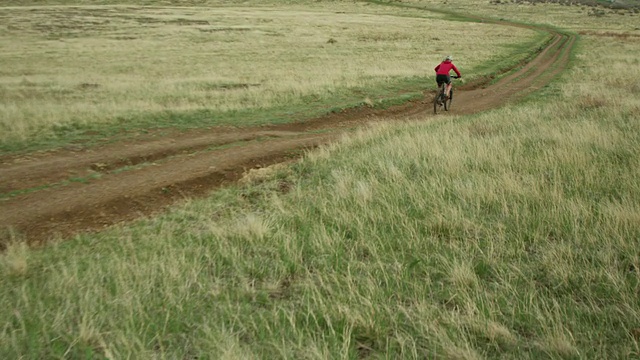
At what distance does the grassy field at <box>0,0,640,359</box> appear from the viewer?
2.81 metres

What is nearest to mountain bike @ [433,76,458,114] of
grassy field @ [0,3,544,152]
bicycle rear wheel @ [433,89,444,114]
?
bicycle rear wheel @ [433,89,444,114]

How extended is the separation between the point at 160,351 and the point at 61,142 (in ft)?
37.3

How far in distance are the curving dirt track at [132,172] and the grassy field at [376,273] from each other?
1.55m

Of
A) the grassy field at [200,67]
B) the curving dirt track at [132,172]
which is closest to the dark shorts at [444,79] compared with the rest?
the curving dirt track at [132,172]

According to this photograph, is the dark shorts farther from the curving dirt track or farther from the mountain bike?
the curving dirt track

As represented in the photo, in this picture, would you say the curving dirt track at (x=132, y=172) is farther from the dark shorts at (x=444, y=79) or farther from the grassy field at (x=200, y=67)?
the dark shorts at (x=444, y=79)

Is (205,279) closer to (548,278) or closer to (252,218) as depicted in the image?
(252,218)

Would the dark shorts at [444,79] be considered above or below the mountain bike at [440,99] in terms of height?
above

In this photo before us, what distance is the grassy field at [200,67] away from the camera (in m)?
14.8

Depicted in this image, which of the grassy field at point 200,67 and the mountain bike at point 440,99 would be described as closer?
the grassy field at point 200,67

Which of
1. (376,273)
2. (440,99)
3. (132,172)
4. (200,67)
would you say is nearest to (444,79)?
(440,99)

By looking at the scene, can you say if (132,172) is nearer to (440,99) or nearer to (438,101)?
(438,101)

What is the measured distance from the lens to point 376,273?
364 centimetres

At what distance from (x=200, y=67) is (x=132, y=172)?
69.7 feet
